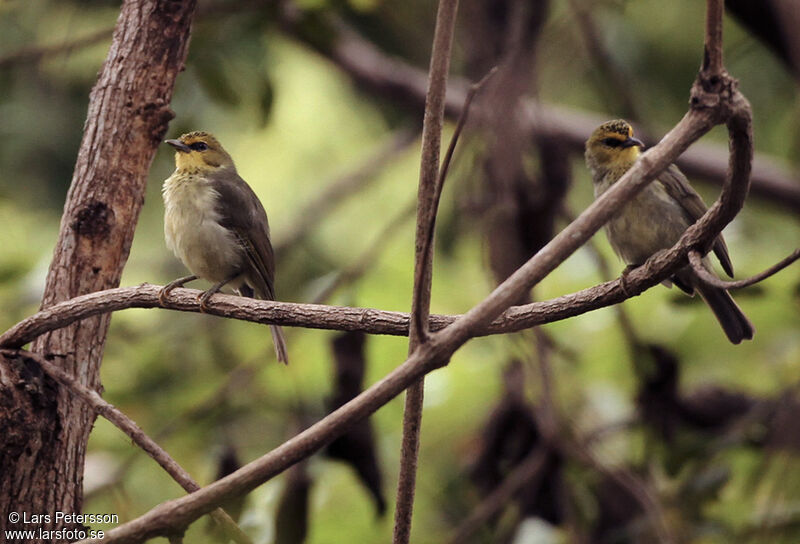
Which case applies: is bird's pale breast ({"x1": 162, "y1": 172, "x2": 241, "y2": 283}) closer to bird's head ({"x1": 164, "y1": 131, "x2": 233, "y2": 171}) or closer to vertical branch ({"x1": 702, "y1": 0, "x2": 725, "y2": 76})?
bird's head ({"x1": 164, "y1": 131, "x2": 233, "y2": 171})

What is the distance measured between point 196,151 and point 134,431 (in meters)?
2.01

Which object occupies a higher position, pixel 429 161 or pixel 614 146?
pixel 614 146

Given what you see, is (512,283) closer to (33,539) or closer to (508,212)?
(33,539)

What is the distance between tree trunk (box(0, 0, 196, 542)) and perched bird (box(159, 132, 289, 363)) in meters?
0.91

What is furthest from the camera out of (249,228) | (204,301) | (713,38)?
(249,228)

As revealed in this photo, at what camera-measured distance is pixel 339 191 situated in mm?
6211

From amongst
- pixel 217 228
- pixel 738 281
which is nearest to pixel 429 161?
pixel 738 281

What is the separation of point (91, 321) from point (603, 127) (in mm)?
2332

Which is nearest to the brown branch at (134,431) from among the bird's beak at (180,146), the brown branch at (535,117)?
the bird's beak at (180,146)

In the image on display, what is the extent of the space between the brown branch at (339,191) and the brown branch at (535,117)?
10.7 inches

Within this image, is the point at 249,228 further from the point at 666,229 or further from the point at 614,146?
the point at 666,229

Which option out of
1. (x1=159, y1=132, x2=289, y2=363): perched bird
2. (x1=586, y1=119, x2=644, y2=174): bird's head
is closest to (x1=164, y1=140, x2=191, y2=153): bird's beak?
(x1=159, y1=132, x2=289, y2=363): perched bird

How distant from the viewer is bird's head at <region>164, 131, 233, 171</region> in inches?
164

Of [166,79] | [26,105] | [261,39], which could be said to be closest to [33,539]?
[166,79]
